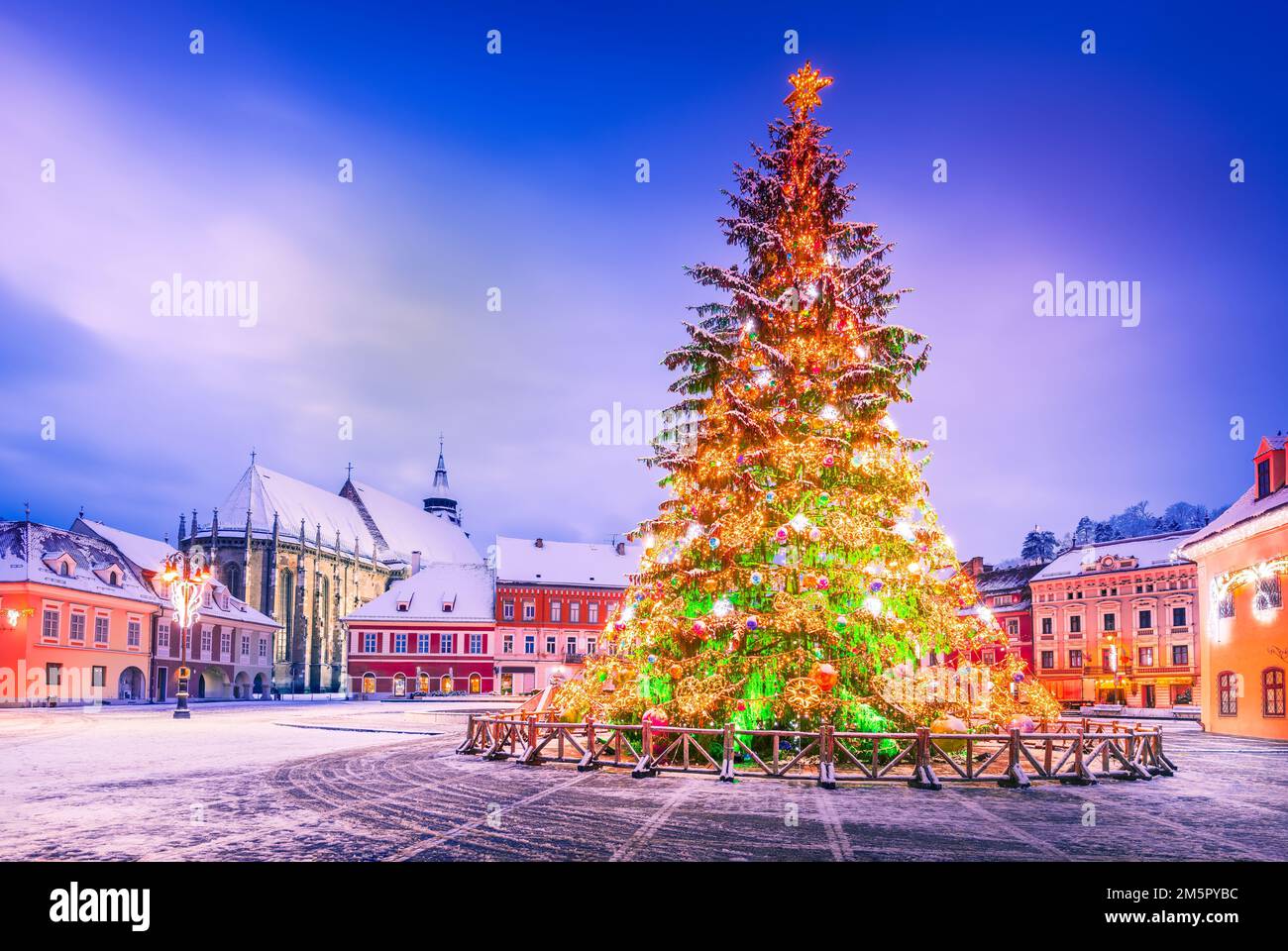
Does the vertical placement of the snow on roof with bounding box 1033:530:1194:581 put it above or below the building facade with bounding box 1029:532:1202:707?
above

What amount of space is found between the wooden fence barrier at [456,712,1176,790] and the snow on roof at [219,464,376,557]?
2883 inches

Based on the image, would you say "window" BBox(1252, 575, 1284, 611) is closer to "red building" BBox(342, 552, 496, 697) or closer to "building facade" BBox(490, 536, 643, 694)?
"building facade" BBox(490, 536, 643, 694)

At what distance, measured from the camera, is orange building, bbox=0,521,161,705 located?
4725 centimetres

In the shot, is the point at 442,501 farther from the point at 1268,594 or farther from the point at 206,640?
the point at 1268,594

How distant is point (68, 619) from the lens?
50.9 m

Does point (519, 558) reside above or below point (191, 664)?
above

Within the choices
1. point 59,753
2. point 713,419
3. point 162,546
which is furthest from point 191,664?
point 713,419

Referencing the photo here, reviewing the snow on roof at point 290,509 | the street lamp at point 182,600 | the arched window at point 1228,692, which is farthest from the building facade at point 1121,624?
the snow on roof at point 290,509

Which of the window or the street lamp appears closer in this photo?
the window

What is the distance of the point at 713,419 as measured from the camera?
18984mm

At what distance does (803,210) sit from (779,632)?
941 centimetres

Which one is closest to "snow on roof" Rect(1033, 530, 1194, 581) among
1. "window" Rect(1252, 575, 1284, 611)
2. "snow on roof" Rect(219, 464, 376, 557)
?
"window" Rect(1252, 575, 1284, 611)

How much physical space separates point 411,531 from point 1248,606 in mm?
92205
